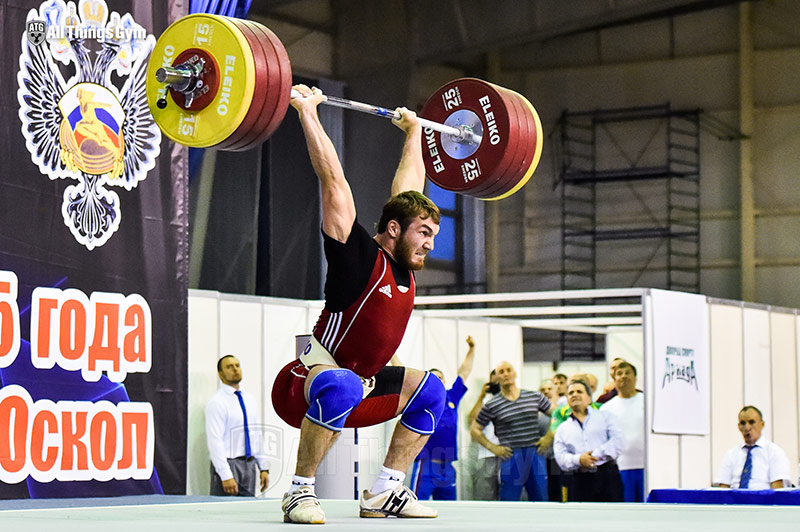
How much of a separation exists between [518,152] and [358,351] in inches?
57.2

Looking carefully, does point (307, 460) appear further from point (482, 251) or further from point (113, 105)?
point (482, 251)

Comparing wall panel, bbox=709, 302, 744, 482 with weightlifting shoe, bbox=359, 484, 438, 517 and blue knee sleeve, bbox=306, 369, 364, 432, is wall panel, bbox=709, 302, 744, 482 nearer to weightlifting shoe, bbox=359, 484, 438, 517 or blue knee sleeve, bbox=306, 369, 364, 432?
weightlifting shoe, bbox=359, 484, 438, 517

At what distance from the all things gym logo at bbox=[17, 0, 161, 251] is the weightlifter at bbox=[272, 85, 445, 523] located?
1.75m

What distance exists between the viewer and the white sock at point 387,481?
3896 mm

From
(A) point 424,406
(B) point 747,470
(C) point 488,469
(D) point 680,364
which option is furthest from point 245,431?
(A) point 424,406

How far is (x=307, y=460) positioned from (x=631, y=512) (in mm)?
1196

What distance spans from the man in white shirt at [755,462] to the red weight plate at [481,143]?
342cm

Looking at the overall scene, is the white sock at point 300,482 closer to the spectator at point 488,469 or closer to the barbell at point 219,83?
the barbell at point 219,83

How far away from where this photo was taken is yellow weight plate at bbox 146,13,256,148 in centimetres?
395

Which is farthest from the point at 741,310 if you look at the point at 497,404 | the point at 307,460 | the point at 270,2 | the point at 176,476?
the point at 270,2

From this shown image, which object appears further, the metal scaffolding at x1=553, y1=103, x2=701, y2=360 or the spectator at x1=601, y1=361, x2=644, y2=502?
the metal scaffolding at x1=553, y1=103, x2=701, y2=360

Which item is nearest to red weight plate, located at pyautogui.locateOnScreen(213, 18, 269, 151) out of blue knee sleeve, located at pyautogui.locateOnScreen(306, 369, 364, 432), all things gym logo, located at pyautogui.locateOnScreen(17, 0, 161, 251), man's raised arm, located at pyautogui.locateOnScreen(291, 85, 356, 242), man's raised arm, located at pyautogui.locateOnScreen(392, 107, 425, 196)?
man's raised arm, located at pyautogui.locateOnScreen(291, 85, 356, 242)

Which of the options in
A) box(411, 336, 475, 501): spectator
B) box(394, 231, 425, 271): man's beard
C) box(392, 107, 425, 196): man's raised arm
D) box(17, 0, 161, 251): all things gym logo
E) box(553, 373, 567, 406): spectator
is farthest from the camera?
box(553, 373, 567, 406): spectator

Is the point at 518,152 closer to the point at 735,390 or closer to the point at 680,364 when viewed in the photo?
the point at 680,364
